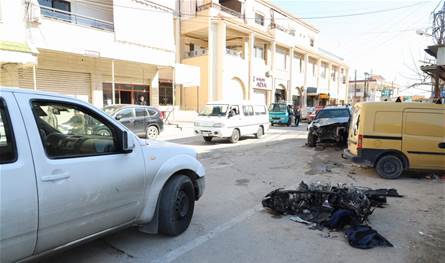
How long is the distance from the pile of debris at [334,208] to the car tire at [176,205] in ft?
5.09

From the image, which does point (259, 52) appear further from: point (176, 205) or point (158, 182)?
point (158, 182)

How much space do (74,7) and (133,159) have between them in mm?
18876

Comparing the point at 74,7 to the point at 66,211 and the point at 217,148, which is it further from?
the point at 66,211

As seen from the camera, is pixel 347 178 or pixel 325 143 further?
pixel 325 143

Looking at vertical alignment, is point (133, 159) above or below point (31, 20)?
below

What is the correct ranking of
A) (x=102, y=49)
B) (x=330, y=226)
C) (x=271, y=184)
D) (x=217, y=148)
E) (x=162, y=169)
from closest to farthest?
(x=162, y=169)
(x=330, y=226)
(x=271, y=184)
(x=217, y=148)
(x=102, y=49)

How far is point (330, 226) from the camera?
14.1 ft

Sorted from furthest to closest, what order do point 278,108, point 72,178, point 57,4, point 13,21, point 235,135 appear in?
1. point 278,108
2. point 57,4
3. point 13,21
4. point 235,135
5. point 72,178

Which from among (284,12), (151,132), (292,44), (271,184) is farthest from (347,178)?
(284,12)

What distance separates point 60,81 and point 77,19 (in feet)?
12.9

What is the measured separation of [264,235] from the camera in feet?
13.5

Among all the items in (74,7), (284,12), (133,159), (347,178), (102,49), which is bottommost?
(347,178)

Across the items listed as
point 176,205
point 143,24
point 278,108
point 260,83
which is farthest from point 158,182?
point 260,83

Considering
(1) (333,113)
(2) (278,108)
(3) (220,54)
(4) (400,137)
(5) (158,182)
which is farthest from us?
(3) (220,54)
